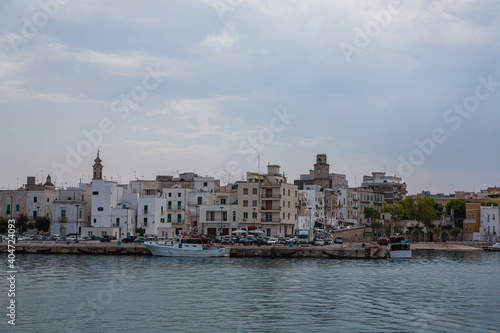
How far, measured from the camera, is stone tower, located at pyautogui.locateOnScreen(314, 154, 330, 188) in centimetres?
14950

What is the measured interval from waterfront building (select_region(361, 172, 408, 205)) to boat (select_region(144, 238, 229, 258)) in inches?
3380

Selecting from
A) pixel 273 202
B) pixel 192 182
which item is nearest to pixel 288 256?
pixel 273 202

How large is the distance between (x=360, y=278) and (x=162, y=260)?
1015 inches

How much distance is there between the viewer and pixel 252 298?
37.2m

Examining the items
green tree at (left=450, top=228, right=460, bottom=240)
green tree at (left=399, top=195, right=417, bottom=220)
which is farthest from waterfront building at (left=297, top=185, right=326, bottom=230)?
green tree at (left=450, top=228, right=460, bottom=240)

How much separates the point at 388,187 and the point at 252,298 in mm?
125002

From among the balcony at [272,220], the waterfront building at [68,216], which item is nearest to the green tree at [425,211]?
the balcony at [272,220]

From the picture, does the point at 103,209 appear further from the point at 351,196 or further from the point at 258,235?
the point at 351,196

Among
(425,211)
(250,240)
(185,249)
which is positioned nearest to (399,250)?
(250,240)

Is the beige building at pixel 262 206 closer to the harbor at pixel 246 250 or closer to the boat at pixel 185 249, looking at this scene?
the harbor at pixel 246 250

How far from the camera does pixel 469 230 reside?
12275 centimetres

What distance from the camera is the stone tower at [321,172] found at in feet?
490

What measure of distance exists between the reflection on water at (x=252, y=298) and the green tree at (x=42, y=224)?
3484cm

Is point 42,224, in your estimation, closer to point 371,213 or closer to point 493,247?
point 371,213
